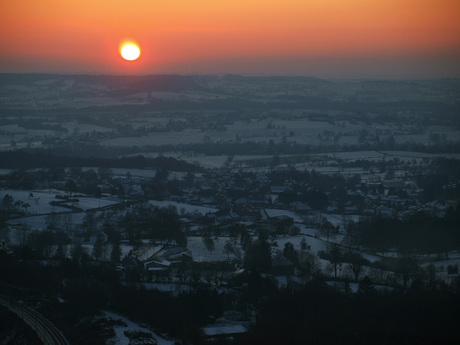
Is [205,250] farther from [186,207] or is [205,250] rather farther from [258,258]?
[186,207]

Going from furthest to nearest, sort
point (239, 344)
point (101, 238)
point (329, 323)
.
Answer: point (101, 238)
point (329, 323)
point (239, 344)

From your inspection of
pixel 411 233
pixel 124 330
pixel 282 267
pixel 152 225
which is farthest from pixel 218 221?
pixel 124 330

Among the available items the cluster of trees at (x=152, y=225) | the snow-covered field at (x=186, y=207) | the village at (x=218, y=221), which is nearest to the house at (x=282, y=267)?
the village at (x=218, y=221)

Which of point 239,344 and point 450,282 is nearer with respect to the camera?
point 239,344

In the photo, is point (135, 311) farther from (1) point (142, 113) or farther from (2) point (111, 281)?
(1) point (142, 113)

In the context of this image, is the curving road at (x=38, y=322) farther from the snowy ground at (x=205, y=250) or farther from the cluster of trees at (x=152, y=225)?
the cluster of trees at (x=152, y=225)

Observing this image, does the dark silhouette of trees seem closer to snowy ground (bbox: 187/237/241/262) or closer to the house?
the house

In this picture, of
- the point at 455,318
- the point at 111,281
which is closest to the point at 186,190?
the point at 111,281

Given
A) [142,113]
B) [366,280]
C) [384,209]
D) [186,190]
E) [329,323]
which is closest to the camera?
[329,323]
